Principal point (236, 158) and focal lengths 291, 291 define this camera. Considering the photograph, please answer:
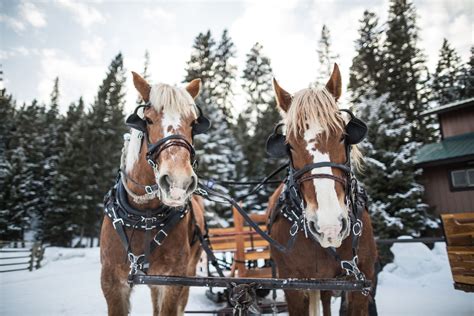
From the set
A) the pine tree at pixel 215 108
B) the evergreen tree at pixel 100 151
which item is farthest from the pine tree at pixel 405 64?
the evergreen tree at pixel 100 151

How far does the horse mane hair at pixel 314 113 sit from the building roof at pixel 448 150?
44.9 feet

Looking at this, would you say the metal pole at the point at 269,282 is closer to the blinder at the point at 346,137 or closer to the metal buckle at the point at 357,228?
the metal buckle at the point at 357,228

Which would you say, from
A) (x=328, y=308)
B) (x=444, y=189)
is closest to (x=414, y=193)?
(x=444, y=189)

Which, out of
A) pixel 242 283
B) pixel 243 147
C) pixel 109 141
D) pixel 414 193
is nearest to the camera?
pixel 242 283

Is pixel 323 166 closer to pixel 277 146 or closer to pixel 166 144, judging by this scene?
pixel 277 146

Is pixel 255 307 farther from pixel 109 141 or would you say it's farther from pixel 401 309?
pixel 109 141

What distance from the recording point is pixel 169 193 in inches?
76.1

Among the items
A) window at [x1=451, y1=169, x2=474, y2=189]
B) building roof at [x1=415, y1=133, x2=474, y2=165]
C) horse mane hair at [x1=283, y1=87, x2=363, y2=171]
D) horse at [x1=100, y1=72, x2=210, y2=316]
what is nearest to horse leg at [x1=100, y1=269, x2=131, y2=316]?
horse at [x1=100, y1=72, x2=210, y2=316]

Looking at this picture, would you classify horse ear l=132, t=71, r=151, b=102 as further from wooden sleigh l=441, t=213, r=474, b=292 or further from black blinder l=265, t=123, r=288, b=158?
wooden sleigh l=441, t=213, r=474, b=292

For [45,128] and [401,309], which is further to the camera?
[45,128]

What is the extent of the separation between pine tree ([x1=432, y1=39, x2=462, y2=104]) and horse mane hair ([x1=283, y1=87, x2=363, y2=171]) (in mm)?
24089

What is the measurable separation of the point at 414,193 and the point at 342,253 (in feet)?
46.4

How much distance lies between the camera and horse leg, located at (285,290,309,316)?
257cm

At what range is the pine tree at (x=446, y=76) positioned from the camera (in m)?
21.9
